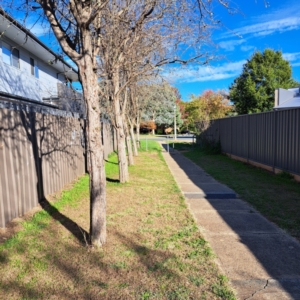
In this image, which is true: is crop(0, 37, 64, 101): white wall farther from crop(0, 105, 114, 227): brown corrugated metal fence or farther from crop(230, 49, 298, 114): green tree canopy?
crop(230, 49, 298, 114): green tree canopy

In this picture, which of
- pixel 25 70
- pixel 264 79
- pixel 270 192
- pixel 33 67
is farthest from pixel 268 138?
pixel 264 79

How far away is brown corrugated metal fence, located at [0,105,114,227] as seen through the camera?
4273mm

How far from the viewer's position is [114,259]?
10.7 feet

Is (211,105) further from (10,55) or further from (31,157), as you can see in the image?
(31,157)

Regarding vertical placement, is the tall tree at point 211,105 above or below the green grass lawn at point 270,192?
above

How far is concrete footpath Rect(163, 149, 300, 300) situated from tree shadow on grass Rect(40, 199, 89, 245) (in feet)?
5.85

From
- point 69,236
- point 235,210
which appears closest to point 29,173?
point 69,236

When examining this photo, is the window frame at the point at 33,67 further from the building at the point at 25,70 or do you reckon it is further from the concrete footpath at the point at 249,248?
the concrete footpath at the point at 249,248

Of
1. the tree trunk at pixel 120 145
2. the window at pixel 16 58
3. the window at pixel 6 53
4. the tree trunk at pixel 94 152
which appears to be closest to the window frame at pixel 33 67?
the window at pixel 16 58

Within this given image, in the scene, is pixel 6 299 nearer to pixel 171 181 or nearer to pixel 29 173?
pixel 29 173

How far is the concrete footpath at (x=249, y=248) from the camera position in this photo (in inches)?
106

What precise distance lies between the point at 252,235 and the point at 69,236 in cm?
272

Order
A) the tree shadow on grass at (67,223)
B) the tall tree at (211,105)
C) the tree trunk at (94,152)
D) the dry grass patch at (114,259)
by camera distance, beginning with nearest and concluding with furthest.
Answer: the dry grass patch at (114,259) → the tree trunk at (94,152) → the tree shadow on grass at (67,223) → the tall tree at (211,105)

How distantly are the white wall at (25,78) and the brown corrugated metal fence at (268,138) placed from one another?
8099mm
